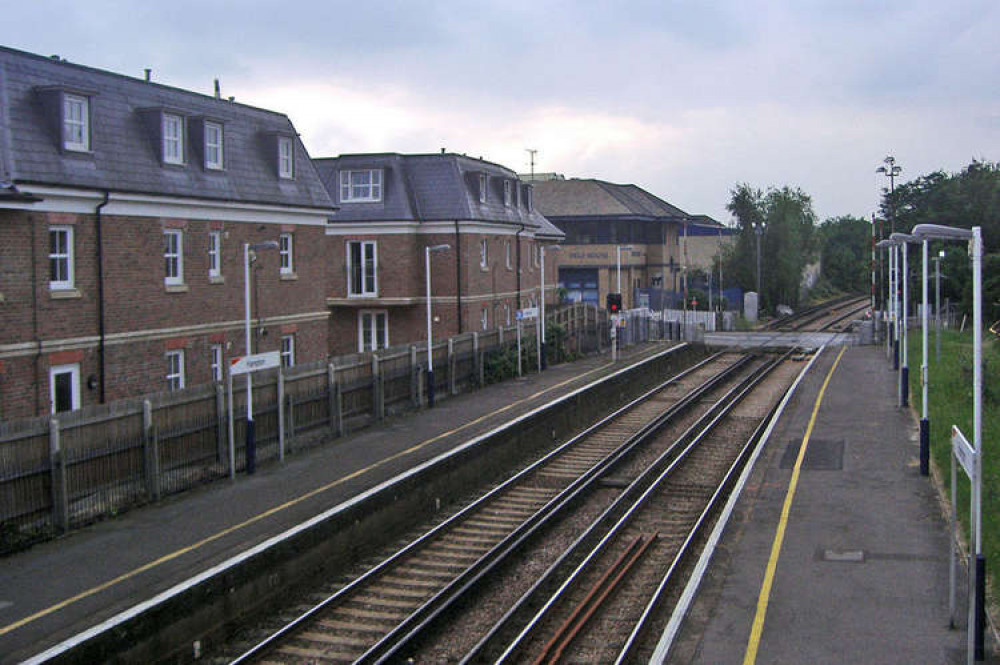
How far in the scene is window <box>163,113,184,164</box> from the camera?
23.2 m

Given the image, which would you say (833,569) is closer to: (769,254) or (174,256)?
(174,256)

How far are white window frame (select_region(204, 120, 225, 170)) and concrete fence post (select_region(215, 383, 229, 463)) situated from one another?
8.10 metres

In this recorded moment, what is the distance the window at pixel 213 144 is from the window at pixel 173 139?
92 cm

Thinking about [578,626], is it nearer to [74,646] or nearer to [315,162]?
[74,646]

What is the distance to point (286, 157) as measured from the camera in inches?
1108

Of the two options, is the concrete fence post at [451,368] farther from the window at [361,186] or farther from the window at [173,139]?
the window at [361,186]

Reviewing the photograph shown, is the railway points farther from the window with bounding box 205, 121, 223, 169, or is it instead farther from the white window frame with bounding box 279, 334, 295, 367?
the window with bounding box 205, 121, 223, 169

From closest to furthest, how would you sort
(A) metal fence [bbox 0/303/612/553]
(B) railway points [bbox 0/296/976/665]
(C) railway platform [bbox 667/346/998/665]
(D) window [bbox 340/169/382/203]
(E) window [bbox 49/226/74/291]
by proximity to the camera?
(C) railway platform [bbox 667/346/998/665]
(B) railway points [bbox 0/296/976/665]
(A) metal fence [bbox 0/303/612/553]
(E) window [bbox 49/226/74/291]
(D) window [bbox 340/169/382/203]

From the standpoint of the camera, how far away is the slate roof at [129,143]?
19.4m

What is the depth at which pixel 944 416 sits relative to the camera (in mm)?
22766

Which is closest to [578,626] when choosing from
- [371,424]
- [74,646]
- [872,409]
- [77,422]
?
[74,646]

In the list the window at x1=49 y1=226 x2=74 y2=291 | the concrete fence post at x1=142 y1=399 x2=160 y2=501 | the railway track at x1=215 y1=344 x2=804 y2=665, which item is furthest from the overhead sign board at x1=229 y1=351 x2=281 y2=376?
the railway track at x1=215 y1=344 x2=804 y2=665

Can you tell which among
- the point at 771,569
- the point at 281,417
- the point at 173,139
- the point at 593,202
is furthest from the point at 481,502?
the point at 593,202

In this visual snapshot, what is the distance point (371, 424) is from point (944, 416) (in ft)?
43.7
